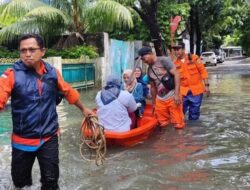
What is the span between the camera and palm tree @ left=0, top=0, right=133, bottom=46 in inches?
681

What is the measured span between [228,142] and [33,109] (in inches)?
186

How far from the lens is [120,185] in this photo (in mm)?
5648

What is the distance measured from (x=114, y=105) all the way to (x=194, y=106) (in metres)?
2.96

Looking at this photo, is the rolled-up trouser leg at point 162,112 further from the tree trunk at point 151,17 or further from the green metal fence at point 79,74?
the tree trunk at point 151,17

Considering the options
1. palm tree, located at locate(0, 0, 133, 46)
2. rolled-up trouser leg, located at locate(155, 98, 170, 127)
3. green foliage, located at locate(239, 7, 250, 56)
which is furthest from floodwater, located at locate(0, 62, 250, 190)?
green foliage, located at locate(239, 7, 250, 56)

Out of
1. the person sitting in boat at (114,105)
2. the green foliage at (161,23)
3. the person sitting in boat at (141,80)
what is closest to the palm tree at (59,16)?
the green foliage at (161,23)

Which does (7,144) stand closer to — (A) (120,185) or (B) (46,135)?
(A) (120,185)

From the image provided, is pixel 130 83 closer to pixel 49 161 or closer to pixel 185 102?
pixel 185 102

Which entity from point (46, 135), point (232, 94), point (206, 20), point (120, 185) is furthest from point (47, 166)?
point (206, 20)

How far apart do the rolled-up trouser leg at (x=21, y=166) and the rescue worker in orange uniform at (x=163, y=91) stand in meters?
4.13

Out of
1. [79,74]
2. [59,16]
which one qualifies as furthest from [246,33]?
[59,16]

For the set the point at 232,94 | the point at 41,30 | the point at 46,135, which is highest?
the point at 41,30

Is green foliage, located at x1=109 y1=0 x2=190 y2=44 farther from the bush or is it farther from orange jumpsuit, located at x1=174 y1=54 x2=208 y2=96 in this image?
orange jumpsuit, located at x1=174 y1=54 x2=208 y2=96

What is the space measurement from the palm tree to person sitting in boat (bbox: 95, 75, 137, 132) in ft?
34.0
